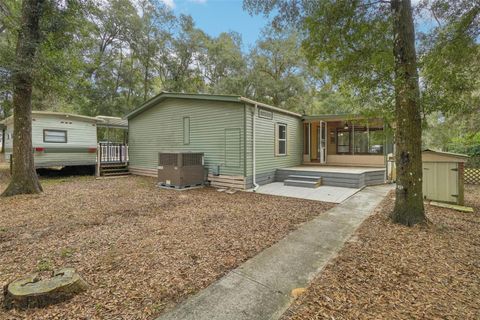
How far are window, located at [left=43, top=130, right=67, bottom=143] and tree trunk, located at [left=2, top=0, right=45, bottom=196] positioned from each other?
14.2ft

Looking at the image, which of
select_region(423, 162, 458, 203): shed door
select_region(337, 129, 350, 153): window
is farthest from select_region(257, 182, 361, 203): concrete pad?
select_region(337, 129, 350, 153): window

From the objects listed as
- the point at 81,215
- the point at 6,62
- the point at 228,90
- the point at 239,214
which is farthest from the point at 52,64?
the point at 228,90

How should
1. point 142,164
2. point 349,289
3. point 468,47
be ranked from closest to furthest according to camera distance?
point 349,289 < point 468,47 < point 142,164

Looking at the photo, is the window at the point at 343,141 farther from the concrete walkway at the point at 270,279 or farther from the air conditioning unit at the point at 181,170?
the concrete walkway at the point at 270,279

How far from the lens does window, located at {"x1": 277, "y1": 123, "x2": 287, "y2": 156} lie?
408 inches

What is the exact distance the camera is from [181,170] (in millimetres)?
8422

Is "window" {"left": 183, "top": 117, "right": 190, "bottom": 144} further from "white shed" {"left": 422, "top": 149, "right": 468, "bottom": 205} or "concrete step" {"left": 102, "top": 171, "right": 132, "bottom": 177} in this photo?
"white shed" {"left": 422, "top": 149, "right": 468, "bottom": 205}

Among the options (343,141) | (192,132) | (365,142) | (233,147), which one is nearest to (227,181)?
(233,147)

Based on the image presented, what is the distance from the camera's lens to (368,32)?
5.10 metres

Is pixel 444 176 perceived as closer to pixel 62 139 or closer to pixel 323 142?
pixel 323 142

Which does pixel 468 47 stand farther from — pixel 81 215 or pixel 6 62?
pixel 6 62

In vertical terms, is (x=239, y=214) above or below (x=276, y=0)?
below

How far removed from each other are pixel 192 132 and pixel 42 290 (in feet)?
26.3

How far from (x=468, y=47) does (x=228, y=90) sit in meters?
15.9
